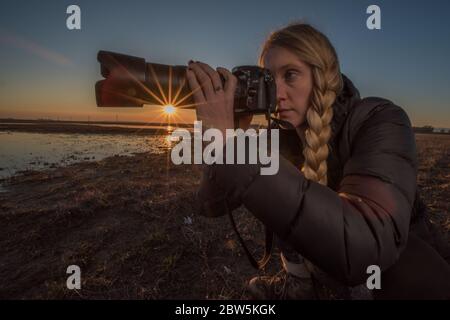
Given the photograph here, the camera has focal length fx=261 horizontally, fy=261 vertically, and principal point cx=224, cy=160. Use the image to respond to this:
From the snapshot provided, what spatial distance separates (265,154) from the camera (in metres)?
1.08

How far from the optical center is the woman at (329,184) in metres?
0.96

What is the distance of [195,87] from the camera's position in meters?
1.32

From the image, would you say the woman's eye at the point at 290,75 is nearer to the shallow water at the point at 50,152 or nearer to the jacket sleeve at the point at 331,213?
the jacket sleeve at the point at 331,213

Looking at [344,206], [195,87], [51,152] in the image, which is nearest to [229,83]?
[195,87]

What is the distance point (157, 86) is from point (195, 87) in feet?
0.75

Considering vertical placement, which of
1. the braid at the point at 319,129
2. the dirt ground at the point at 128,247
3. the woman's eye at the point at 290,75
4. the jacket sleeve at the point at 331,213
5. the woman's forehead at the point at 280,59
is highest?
the woman's forehead at the point at 280,59

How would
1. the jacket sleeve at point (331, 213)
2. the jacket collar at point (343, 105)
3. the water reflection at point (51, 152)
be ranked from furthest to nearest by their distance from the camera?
the water reflection at point (51, 152) < the jacket collar at point (343, 105) < the jacket sleeve at point (331, 213)

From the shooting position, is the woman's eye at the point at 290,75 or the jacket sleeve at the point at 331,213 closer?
the jacket sleeve at the point at 331,213

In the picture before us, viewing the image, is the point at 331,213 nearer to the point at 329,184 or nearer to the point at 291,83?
the point at 329,184

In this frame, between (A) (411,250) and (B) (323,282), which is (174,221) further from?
(A) (411,250)

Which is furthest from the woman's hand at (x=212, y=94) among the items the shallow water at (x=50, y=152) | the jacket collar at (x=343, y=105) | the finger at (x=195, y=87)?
the shallow water at (x=50, y=152)

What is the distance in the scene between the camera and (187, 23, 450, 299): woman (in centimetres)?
96

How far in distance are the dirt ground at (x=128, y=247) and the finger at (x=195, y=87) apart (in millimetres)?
2083

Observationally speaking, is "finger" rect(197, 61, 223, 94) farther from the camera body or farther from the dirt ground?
the dirt ground
